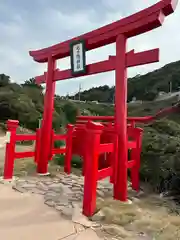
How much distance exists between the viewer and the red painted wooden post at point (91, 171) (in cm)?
303

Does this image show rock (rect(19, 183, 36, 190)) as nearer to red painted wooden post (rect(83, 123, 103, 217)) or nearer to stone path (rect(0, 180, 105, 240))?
stone path (rect(0, 180, 105, 240))

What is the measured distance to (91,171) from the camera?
3066 mm

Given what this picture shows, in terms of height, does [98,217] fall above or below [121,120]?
below

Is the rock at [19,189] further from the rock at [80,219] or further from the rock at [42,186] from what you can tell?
the rock at [80,219]

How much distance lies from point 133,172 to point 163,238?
2.11 metres

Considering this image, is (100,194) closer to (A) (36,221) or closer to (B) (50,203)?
(B) (50,203)

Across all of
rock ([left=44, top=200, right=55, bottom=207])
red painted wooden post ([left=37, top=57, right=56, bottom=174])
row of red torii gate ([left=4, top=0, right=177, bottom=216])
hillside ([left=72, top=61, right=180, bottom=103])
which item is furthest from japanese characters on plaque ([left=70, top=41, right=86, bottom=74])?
hillside ([left=72, top=61, right=180, bottom=103])

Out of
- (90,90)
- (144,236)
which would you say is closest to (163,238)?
(144,236)

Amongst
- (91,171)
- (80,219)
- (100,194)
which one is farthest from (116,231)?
(100,194)

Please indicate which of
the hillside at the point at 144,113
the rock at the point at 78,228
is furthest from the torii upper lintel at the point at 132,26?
the rock at the point at 78,228

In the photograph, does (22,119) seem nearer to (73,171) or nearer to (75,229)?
(73,171)

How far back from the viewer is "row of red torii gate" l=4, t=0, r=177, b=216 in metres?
3.13

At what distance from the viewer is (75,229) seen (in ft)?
8.77

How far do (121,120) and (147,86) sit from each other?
1682 inches
